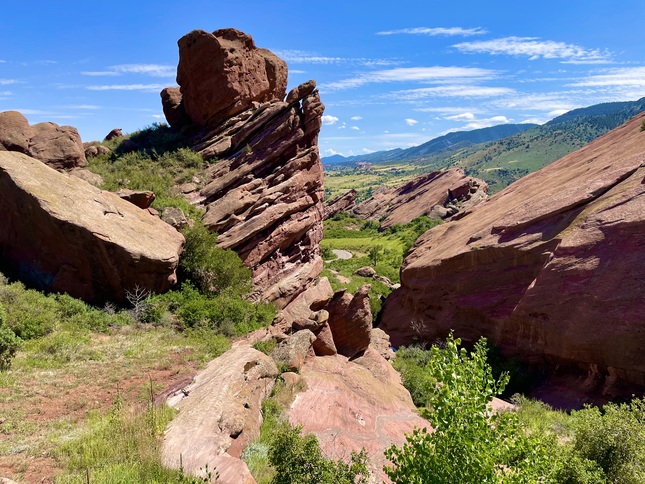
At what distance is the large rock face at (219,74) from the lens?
32250 mm

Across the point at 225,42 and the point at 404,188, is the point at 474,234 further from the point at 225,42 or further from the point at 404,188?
the point at 404,188

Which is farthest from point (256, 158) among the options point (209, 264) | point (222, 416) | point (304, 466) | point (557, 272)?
point (304, 466)

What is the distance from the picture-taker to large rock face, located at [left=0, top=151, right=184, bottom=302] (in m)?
16.5

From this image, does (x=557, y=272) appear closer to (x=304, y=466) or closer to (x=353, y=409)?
(x=353, y=409)

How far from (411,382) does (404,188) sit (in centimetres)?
10457

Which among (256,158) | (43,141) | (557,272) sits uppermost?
(43,141)

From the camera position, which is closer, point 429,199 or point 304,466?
point 304,466

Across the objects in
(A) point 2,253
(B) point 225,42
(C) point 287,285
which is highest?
(B) point 225,42

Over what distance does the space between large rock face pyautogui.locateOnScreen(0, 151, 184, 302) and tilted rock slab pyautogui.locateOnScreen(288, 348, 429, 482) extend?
9.83m

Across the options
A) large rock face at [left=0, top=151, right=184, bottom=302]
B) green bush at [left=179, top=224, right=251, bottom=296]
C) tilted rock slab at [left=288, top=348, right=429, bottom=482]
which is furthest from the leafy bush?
green bush at [left=179, top=224, right=251, bottom=296]

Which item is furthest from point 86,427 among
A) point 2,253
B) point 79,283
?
point 2,253

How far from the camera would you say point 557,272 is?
1891 cm

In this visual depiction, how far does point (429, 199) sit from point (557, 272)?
254 ft

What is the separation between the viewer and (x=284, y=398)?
11.8 metres
